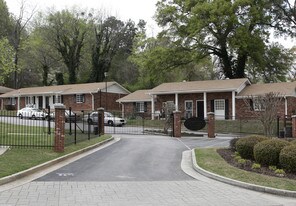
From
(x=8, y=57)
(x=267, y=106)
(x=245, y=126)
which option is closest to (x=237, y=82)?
(x=245, y=126)

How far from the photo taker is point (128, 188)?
381 inches

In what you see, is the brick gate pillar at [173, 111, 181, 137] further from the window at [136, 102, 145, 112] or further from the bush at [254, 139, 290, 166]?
the window at [136, 102, 145, 112]

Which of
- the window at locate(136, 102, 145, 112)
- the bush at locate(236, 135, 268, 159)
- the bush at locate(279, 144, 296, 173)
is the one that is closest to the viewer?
Answer: the bush at locate(279, 144, 296, 173)

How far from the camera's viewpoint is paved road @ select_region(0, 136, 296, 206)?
27.4ft

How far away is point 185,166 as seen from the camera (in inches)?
531

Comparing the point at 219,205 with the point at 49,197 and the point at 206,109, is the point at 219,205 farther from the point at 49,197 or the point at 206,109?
the point at 206,109

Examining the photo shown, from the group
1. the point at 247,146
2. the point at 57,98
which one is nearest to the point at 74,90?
the point at 57,98

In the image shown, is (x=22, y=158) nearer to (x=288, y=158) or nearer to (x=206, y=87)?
(x=288, y=158)

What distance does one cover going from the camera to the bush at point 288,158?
36.9 feet

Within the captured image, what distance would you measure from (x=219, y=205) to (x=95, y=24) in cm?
6282

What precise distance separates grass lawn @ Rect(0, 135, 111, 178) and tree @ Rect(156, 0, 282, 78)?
2978cm

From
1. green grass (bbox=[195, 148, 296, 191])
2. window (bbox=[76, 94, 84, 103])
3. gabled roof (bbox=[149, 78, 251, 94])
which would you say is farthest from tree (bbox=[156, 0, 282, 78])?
green grass (bbox=[195, 148, 296, 191])

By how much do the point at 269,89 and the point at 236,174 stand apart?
26.9 metres

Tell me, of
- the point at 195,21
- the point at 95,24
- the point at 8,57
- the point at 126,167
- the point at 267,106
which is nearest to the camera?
the point at 126,167
